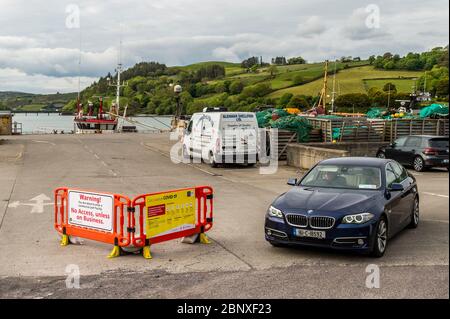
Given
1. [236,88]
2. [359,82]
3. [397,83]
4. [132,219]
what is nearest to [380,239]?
[132,219]

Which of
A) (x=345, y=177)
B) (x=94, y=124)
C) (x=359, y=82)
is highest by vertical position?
(x=359, y=82)

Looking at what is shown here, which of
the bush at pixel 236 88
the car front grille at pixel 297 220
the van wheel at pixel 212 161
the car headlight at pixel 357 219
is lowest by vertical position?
the van wheel at pixel 212 161

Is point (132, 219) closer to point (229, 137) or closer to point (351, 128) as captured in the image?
point (229, 137)

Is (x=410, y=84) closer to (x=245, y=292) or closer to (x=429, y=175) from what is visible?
(x=429, y=175)

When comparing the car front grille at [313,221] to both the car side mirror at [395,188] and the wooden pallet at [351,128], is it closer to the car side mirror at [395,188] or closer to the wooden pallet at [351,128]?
the car side mirror at [395,188]

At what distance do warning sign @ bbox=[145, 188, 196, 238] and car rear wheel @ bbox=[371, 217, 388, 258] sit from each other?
302 centimetres

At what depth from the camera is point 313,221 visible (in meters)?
8.13

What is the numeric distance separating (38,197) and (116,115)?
196 feet

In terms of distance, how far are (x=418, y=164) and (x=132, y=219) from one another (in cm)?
1615

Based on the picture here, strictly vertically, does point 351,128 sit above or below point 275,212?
above

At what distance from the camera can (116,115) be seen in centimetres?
7338

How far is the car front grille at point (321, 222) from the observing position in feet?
26.4

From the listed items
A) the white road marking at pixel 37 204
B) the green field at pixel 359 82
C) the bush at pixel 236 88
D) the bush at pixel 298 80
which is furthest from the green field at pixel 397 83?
the white road marking at pixel 37 204

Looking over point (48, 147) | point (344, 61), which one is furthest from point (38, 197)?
point (344, 61)
